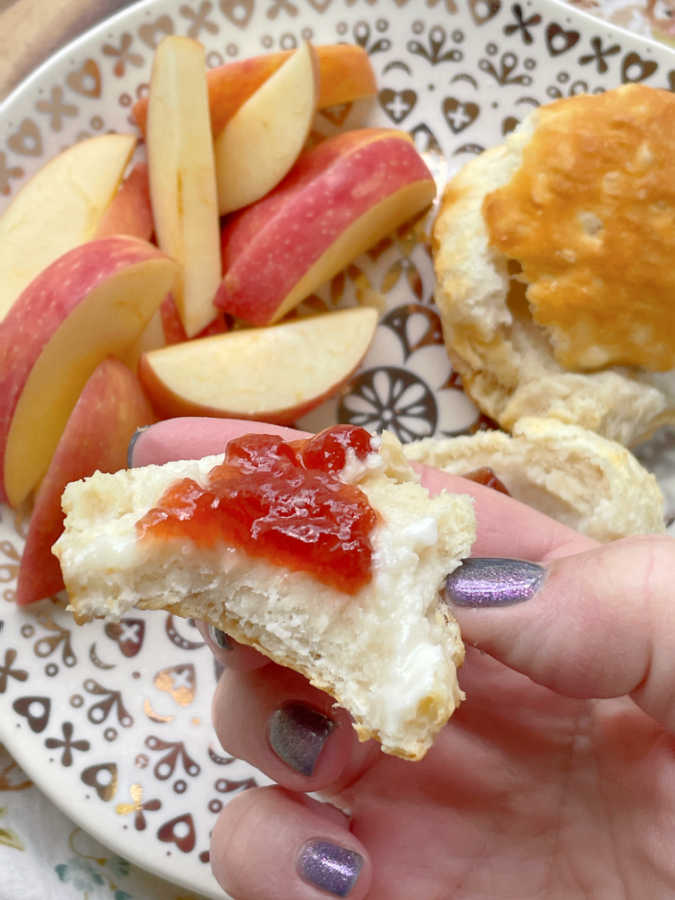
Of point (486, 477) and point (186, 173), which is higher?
point (186, 173)

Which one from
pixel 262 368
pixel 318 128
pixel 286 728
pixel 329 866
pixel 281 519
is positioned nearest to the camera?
pixel 281 519

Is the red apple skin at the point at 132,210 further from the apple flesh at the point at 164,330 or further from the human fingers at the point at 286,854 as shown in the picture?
the human fingers at the point at 286,854

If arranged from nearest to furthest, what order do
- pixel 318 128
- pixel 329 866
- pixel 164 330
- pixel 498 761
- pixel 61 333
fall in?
1. pixel 329 866
2. pixel 498 761
3. pixel 61 333
4. pixel 164 330
5. pixel 318 128

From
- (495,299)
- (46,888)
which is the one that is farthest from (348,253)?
(46,888)

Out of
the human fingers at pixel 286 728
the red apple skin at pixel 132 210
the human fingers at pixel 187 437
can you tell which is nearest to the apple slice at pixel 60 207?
the red apple skin at pixel 132 210

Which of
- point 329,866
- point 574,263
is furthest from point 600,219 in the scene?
point 329,866

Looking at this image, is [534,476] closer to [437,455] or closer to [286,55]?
[437,455]

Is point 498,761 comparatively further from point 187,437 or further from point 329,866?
point 187,437
